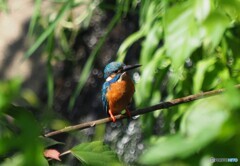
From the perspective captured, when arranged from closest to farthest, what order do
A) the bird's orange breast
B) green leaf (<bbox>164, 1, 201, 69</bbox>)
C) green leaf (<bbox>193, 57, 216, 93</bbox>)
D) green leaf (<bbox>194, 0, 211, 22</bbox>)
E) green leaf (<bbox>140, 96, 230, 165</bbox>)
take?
green leaf (<bbox>140, 96, 230, 165</bbox>)
green leaf (<bbox>164, 1, 201, 69</bbox>)
green leaf (<bbox>194, 0, 211, 22</bbox>)
green leaf (<bbox>193, 57, 216, 93</bbox>)
the bird's orange breast

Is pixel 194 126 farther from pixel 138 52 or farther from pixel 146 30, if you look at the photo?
A: pixel 138 52

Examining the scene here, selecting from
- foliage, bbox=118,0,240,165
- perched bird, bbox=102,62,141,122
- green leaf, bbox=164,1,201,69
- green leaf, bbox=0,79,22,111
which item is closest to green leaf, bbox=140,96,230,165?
foliage, bbox=118,0,240,165

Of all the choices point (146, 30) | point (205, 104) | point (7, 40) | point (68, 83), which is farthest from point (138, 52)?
point (205, 104)

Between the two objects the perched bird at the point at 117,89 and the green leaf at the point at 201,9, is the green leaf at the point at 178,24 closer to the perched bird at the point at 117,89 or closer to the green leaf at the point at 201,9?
the green leaf at the point at 201,9

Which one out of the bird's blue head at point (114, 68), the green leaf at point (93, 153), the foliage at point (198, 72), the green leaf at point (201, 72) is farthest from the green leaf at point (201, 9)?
the bird's blue head at point (114, 68)

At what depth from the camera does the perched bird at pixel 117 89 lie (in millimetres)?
2105

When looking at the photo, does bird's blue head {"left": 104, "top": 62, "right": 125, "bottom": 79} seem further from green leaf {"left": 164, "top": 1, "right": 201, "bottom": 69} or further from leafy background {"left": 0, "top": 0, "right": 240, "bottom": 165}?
green leaf {"left": 164, "top": 1, "right": 201, "bottom": 69}

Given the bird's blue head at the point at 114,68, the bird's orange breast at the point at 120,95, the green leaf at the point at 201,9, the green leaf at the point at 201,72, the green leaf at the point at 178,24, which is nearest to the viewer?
the green leaf at the point at 178,24

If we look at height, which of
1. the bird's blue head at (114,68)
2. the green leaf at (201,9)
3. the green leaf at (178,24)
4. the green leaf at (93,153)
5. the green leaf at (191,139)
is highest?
the bird's blue head at (114,68)

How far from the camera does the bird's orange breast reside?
210 centimetres

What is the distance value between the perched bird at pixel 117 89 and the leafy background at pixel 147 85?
5 cm

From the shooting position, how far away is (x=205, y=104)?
0.47 m

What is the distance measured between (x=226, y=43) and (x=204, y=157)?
1508mm

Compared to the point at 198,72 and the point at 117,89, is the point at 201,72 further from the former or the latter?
the point at 117,89
